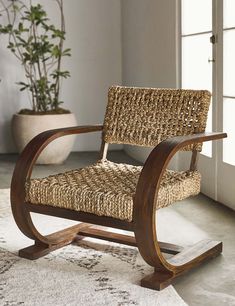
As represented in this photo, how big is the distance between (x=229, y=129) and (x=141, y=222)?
133cm

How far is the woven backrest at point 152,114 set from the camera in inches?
95.3

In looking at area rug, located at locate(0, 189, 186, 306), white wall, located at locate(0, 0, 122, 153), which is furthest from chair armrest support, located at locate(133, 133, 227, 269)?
white wall, located at locate(0, 0, 122, 153)

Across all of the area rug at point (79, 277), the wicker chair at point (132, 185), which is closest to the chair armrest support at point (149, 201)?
the wicker chair at point (132, 185)

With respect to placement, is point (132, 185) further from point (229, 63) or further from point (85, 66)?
point (85, 66)

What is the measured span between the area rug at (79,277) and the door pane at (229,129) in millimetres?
927

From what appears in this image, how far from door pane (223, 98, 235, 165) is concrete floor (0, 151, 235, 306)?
10.9 inches

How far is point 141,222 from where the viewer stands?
1.96 m

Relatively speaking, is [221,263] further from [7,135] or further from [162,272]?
[7,135]

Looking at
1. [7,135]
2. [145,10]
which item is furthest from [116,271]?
[7,135]

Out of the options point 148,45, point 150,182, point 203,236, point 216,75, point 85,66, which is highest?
point 148,45

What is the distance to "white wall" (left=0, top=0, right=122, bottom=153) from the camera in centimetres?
516

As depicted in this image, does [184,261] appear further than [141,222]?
Yes

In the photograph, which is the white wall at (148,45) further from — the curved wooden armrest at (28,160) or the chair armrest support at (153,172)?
the chair armrest support at (153,172)

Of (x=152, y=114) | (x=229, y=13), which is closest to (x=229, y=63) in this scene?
(x=229, y=13)
